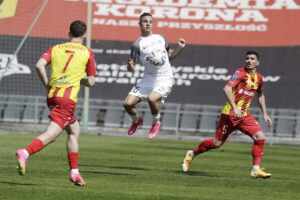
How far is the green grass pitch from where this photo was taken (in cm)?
991

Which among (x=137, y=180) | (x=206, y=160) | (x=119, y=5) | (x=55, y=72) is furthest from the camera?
(x=119, y=5)

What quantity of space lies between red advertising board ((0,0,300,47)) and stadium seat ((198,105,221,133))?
2.33 m

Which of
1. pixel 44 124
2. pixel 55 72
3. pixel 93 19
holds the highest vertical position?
pixel 93 19

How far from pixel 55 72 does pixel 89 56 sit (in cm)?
48

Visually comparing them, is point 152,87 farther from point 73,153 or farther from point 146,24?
point 73,153

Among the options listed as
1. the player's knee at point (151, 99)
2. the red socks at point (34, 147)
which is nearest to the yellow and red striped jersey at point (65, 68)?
the red socks at point (34, 147)

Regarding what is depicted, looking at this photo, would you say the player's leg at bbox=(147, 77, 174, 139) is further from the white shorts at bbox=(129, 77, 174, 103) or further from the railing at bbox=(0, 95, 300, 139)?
the railing at bbox=(0, 95, 300, 139)

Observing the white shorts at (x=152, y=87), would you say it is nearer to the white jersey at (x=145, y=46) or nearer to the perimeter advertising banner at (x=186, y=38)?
the white jersey at (x=145, y=46)

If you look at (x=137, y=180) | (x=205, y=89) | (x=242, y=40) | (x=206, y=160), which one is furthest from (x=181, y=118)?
(x=137, y=180)

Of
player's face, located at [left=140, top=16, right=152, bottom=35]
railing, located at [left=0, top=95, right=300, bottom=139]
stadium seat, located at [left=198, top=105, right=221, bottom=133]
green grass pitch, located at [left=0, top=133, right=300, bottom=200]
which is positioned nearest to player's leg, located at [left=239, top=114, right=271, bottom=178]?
green grass pitch, located at [left=0, top=133, right=300, bottom=200]

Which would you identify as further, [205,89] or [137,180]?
[205,89]

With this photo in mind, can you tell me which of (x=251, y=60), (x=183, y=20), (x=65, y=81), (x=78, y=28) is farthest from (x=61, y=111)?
(x=183, y=20)

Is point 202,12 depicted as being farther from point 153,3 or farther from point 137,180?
point 137,180

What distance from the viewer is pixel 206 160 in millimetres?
17719
